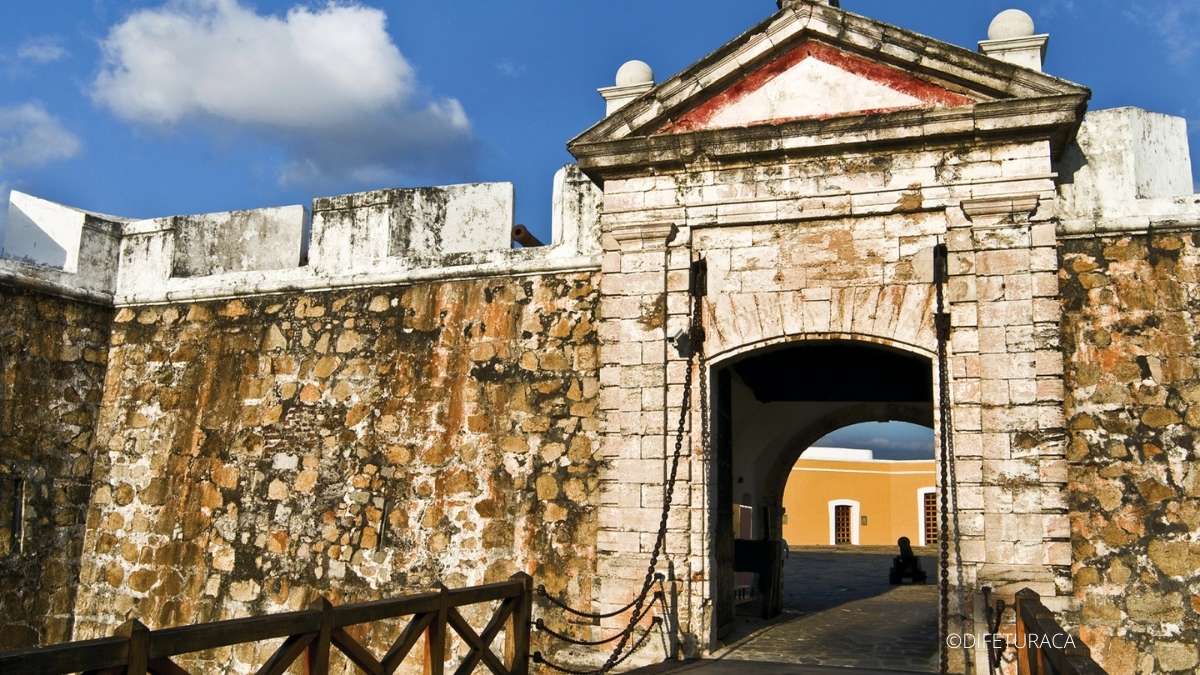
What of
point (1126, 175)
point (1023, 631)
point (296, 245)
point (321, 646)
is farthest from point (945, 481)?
point (296, 245)

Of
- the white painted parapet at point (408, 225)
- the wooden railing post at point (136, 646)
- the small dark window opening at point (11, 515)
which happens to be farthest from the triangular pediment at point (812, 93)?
the small dark window opening at point (11, 515)

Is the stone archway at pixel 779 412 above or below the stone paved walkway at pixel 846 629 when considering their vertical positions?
above

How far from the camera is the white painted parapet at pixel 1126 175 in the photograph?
19.5 feet

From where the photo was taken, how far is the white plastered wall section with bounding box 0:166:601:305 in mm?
7250

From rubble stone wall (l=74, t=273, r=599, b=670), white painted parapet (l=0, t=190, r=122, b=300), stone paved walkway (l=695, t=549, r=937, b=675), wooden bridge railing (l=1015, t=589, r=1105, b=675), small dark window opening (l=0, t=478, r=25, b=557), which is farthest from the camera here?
white painted parapet (l=0, t=190, r=122, b=300)

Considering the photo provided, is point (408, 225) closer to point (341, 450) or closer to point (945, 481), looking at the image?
point (341, 450)

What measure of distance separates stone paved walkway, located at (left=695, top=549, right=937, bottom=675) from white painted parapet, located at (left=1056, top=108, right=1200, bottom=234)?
2.88m

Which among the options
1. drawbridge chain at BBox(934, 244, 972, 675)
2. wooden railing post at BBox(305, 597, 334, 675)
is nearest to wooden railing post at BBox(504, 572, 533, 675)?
wooden railing post at BBox(305, 597, 334, 675)

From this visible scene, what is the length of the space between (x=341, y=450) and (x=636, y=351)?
240cm

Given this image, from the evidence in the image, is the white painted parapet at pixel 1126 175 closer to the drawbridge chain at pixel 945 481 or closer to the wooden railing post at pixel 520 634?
the drawbridge chain at pixel 945 481

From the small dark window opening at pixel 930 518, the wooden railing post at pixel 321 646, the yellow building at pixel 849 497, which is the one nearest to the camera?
the wooden railing post at pixel 321 646

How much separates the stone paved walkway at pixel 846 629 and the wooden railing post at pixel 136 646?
300cm

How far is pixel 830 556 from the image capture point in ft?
65.3

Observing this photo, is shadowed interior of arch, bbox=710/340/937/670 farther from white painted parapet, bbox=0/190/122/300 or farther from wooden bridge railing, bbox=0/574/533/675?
white painted parapet, bbox=0/190/122/300
